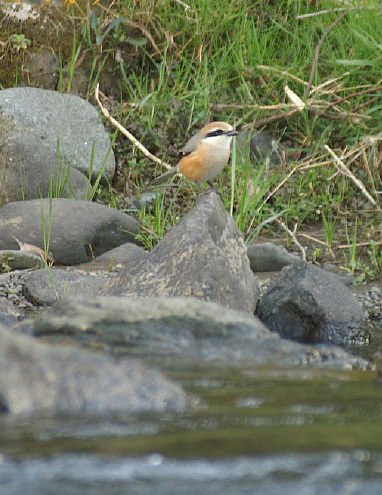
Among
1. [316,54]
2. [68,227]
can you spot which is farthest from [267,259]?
[316,54]

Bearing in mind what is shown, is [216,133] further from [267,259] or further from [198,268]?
[198,268]

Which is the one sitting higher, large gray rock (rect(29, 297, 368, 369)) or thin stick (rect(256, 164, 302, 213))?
large gray rock (rect(29, 297, 368, 369))

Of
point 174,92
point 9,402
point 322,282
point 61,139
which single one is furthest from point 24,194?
point 9,402

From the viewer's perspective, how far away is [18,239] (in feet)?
27.1

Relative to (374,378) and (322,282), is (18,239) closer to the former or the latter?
(322,282)

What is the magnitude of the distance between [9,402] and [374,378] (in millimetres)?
1737

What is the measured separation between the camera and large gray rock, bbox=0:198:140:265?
8.28 meters

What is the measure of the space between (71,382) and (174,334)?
132cm

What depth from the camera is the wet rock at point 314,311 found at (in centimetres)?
666

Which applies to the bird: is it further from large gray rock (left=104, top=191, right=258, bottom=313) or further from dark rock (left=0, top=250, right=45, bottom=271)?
dark rock (left=0, top=250, right=45, bottom=271)

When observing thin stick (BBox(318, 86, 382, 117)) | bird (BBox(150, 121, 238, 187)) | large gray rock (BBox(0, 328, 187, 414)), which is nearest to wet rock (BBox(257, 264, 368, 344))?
bird (BBox(150, 121, 238, 187))

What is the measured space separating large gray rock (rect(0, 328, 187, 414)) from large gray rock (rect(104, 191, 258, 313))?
2127 mm

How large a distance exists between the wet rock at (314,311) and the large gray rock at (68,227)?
201cm

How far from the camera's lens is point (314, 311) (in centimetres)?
668
